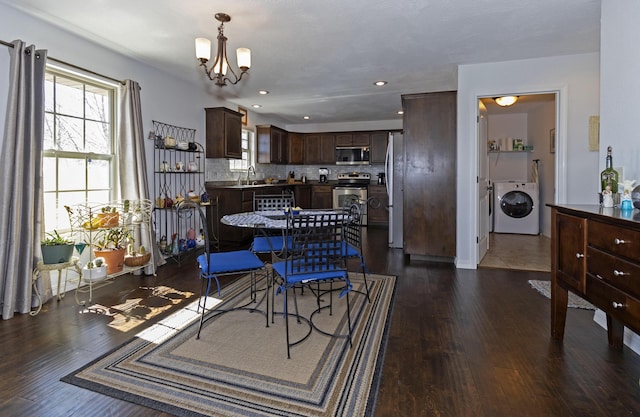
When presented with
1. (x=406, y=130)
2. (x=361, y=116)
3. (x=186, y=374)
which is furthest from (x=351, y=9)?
(x=361, y=116)

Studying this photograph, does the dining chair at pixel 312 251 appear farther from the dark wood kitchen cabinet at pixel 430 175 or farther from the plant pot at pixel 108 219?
the dark wood kitchen cabinet at pixel 430 175

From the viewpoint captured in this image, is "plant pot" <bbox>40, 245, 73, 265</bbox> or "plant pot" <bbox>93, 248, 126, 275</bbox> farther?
"plant pot" <bbox>93, 248, 126, 275</bbox>

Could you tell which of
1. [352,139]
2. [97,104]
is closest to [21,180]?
[97,104]

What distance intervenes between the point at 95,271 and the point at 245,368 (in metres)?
1.91

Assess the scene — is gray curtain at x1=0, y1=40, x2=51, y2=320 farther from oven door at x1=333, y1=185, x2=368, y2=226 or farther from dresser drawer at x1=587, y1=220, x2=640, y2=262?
oven door at x1=333, y1=185, x2=368, y2=226

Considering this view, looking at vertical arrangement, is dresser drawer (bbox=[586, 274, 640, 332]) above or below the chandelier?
below

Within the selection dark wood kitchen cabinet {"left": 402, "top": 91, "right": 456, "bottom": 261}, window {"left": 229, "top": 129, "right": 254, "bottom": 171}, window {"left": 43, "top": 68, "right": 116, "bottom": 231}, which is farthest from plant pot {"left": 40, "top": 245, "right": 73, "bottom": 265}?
window {"left": 229, "top": 129, "right": 254, "bottom": 171}

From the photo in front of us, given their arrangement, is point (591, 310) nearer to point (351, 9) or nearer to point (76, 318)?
point (351, 9)

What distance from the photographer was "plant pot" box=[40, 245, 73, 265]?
9.02 feet

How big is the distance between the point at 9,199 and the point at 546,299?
433cm

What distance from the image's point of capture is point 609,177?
2148 mm

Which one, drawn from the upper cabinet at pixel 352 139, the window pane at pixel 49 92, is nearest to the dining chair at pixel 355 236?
the window pane at pixel 49 92

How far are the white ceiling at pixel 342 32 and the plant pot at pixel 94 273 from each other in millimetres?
1906

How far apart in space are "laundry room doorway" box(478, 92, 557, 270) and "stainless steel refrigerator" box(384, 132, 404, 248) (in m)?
1.22
